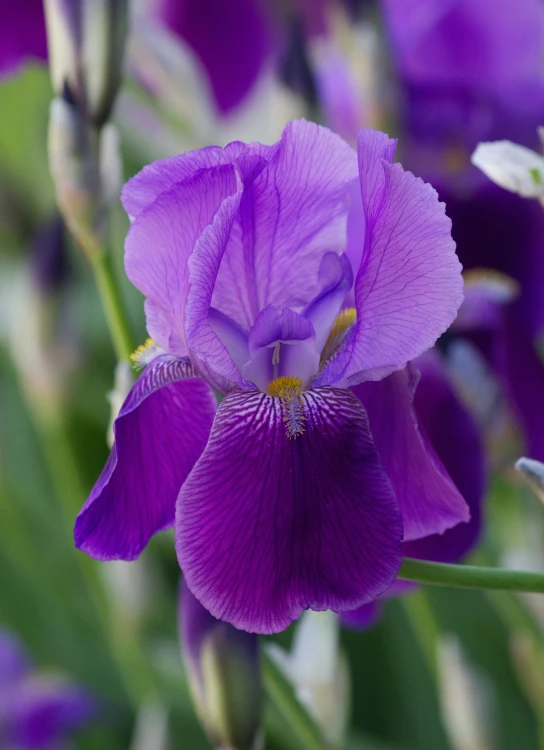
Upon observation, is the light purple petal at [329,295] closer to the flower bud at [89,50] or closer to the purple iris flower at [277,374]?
the purple iris flower at [277,374]

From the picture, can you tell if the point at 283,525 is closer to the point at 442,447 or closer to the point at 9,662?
the point at 442,447

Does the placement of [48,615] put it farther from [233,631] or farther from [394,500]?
[394,500]

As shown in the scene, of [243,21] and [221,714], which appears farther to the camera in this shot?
[243,21]

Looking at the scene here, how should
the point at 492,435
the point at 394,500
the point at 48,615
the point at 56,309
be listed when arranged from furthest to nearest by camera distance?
the point at 48,615 → the point at 56,309 → the point at 492,435 → the point at 394,500

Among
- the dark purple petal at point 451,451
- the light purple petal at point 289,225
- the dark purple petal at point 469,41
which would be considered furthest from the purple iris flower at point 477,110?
the light purple petal at point 289,225

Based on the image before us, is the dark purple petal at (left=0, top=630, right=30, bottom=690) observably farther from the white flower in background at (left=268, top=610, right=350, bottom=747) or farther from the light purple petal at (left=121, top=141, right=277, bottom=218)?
the light purple petal at (left=121, top=141, right=277, bottom=218)

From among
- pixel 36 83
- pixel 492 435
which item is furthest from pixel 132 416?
pixel 36 83
